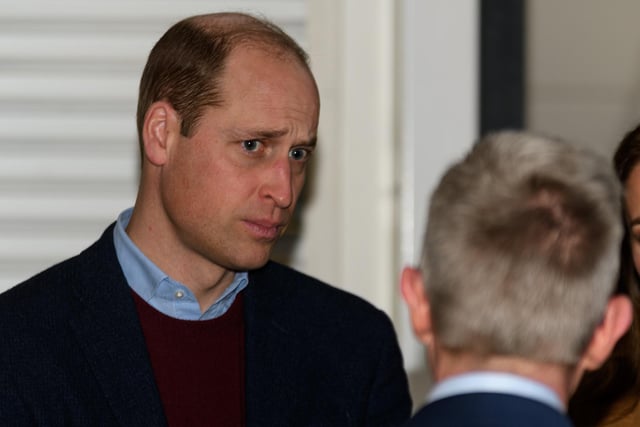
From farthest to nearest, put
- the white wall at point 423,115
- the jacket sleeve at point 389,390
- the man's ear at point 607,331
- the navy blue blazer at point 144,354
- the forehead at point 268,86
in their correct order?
the white wall at point 423,115
the jacket sleeve at point 389,390
the forehead at point 268,86
the navy blue blazer at point 144,354
the man's ear at point 607,331

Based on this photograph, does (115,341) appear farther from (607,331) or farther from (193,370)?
(607,331)

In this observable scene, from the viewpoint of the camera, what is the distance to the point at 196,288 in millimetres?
2627

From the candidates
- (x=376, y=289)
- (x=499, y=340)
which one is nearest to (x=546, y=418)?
(x=499, y=340)

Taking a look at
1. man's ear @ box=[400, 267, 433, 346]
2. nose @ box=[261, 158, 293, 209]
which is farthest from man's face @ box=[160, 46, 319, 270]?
man's ear @ box=[400, 267, 433, 346]

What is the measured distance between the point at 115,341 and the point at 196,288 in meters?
0.19

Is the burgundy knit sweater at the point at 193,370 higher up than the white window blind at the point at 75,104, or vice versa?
the white window blind at the point at 75,104

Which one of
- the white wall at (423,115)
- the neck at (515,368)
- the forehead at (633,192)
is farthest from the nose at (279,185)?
the white wall at (423,115)

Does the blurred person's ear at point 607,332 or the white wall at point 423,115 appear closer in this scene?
the blurred person's ear at point 607,332

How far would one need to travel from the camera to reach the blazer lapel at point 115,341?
2496 mm

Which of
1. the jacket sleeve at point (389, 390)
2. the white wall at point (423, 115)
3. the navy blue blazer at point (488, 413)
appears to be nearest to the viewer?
the navy blue blazer at point (488, 413)

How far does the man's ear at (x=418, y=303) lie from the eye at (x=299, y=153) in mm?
880

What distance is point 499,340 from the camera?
1.62 m

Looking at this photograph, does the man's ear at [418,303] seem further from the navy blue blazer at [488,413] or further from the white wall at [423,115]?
the white wall at [423,115]

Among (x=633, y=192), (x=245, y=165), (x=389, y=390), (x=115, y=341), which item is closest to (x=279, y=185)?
(x=245, y=165)
